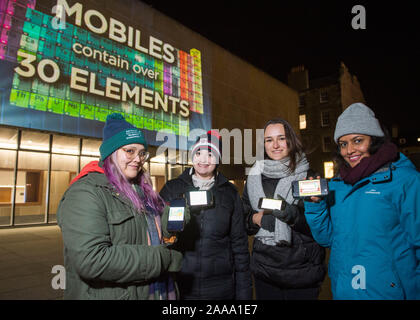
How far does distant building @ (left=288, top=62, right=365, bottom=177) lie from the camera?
27.6 metres

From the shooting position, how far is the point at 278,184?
2.62 meters

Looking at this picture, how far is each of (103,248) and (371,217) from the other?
1.80m

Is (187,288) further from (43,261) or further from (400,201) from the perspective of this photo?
(43,261)

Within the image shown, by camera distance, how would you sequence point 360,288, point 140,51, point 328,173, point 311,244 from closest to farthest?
point 360,288, point 311,244, point 140,51, point 328,173

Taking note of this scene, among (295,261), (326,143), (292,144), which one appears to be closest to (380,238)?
(295,261)

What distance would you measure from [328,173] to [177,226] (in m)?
28.2

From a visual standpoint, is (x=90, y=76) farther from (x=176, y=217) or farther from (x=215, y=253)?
(x=176, y=217)

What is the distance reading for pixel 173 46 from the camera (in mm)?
15109

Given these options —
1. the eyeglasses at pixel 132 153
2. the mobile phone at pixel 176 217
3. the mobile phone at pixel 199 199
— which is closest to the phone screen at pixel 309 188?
the mobile phone at pixel 199 199

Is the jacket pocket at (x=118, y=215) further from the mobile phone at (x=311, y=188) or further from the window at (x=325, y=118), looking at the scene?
the window at (x=325, y=118)

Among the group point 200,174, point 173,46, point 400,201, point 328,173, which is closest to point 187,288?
point 200,174

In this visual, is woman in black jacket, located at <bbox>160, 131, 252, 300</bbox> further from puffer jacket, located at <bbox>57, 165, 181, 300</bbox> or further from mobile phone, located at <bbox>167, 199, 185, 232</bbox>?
puffer jacket, located at <bbox>57, 165, 181, 300</bbox>

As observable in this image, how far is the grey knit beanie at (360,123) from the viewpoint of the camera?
6.66ft

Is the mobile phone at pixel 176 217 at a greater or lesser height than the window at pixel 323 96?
lesser
